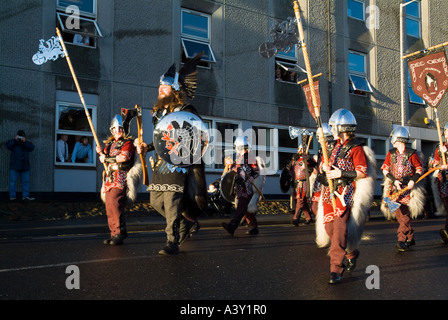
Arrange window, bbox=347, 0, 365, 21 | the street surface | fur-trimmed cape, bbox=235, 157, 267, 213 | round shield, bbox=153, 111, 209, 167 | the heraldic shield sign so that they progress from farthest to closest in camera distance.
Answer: window, bbox=347, 0, 365, 21, the heraldic shield sign, fur-trimmed cape, bbox=235, 157, 267, 213, round shield, bbox=153, 111, 209, 167, the street surface

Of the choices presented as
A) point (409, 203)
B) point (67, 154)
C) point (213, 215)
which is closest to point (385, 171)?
point (409, 203)

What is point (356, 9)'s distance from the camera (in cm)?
2355

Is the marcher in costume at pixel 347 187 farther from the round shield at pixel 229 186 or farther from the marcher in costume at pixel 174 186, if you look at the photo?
the round shield at pixel 229 186

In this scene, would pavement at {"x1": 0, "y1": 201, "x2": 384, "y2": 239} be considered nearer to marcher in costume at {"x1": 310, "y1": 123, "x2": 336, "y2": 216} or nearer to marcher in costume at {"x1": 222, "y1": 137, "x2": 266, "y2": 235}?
marcher in costume at {"x1": 222, "y1": 137, "x2": 266, "y2": 235}

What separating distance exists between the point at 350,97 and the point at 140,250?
16764 mm

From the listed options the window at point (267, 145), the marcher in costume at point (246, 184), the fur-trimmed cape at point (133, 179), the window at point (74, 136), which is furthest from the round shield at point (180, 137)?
the window at point (267, 145)

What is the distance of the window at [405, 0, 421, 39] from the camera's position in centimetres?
2600

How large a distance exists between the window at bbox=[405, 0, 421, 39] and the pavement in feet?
49.0

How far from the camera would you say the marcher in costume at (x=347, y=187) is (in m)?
5.38

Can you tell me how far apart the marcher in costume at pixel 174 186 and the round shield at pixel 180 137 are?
179mm

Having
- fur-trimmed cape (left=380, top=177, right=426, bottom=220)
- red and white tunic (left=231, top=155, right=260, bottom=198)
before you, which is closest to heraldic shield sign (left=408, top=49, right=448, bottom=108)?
red and white tunic (left=231, top=155, right=260, bottom=198)

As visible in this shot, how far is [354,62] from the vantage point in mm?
23219

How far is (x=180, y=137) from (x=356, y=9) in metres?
19.3

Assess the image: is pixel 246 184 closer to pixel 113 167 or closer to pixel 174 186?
pixel 113 167
